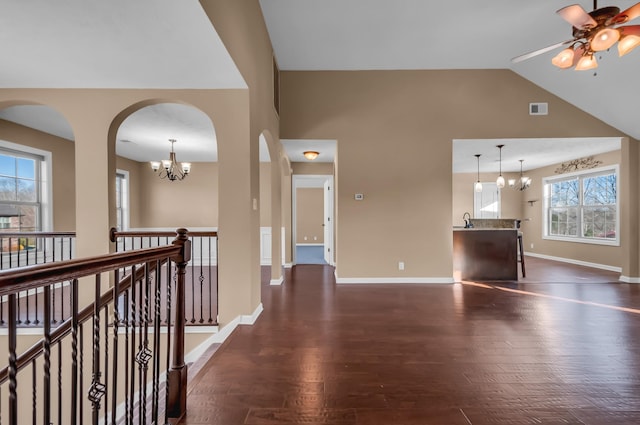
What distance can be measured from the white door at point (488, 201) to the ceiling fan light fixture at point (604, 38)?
612 centimetres

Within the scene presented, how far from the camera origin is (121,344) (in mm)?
3330

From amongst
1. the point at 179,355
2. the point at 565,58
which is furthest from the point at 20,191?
the point at 565,58

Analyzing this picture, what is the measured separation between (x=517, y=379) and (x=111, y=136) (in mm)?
4522

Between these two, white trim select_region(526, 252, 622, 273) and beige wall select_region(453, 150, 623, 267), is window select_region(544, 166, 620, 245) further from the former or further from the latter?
white trim select_region(526, 252, 622, 273)

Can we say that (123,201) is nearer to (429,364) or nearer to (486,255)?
(429,364)

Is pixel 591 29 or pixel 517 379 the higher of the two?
pixel 591 29

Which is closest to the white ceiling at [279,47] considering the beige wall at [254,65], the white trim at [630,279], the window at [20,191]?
the beige wall at [254,65]

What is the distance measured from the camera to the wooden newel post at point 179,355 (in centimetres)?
178

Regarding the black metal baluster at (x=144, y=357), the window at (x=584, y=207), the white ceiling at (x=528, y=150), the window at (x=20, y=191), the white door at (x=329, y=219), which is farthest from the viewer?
the white door at (x=329, y=219)

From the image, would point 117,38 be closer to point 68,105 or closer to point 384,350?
point 68,105

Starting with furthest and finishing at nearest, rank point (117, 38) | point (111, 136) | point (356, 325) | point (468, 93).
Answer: point (468, 93)
point (111, 136)
point (356, 325)
point (117, 38)

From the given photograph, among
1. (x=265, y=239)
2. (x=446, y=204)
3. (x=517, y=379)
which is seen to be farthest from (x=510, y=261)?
(x=265, y=239)

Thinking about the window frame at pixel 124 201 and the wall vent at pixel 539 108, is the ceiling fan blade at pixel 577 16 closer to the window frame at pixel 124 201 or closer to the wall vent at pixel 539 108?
the wall vent at pixel 539 108

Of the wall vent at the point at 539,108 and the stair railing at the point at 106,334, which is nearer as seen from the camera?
the stair railing at the point at 106,334
